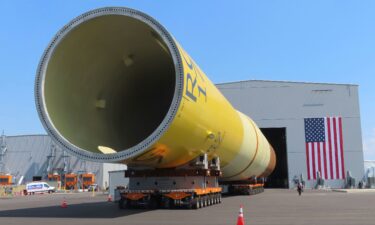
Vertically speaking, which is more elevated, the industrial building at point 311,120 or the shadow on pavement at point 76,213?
the industrial building at point 311,120

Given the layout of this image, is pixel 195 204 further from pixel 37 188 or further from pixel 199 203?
pixel 37 188

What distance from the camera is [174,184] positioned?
15.5 metres

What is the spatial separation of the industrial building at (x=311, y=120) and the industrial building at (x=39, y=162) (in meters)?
24.1

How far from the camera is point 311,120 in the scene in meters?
44.0

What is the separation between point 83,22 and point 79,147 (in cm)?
353

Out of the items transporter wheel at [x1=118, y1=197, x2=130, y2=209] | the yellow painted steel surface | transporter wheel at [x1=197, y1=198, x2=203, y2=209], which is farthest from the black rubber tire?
transporter wheel at [x1=197, y1=198, x2=203, y2=209]

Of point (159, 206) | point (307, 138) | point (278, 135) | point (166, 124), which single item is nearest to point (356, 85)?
point (307, 138)

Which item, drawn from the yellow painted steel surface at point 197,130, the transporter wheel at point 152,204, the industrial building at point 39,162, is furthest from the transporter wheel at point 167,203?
the industrial building at point 39,162

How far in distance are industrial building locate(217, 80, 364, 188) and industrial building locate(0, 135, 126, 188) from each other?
79.1ft

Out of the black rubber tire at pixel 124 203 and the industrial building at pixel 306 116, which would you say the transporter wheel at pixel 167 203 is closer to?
the black rubber tire at pixel 124 203

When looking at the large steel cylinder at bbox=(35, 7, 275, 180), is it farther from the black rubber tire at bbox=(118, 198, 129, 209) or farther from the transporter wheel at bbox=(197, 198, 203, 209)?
the black rubber tire at bbox=(118, 198, 129, 209)

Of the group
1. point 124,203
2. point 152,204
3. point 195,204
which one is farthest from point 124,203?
point 195,204

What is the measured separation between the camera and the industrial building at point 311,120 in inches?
1693

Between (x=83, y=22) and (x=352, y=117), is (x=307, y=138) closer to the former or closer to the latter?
(x=352, y=117)
